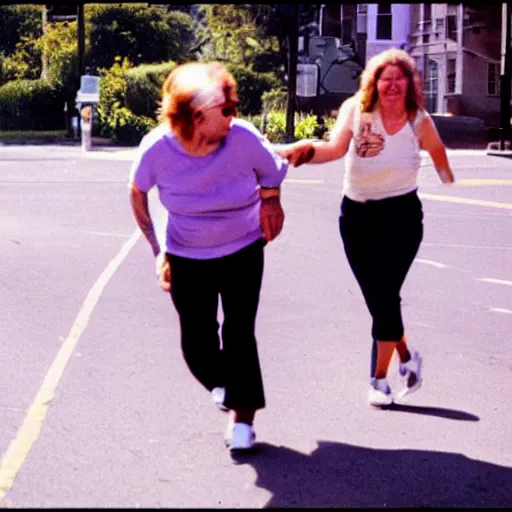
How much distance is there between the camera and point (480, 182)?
22.2 metres

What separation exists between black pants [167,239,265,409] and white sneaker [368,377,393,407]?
2.96 feet

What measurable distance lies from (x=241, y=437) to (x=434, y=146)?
4.66ft

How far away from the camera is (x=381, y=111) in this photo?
509 centimetres

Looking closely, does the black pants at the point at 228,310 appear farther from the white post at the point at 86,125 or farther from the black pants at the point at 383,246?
the white post at the point at 86,125

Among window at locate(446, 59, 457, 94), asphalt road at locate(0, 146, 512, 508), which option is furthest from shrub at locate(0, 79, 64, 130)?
asphalt road at locate(0, 146, 512, 508)

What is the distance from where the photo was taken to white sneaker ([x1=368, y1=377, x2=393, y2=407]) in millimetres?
5781

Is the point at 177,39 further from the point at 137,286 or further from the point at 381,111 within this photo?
the point at 381,111

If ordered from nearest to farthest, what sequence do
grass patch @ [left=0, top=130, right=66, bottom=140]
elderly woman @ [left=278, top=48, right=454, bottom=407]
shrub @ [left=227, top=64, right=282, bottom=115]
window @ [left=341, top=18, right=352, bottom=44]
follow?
elderly woman @ [left=278, top=48, right=454, bottom=407] → shrub @ [left=227, top=64, right=282, bottom=115] → grass patch @ [left=0, top=130, right=66, bottom=140] → window @ [left=341, top=18, right=352, bottom=44]

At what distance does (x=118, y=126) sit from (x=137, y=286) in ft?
101

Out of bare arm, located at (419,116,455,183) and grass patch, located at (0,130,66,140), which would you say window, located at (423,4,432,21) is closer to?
grass patch, located at (0,130,66,140)

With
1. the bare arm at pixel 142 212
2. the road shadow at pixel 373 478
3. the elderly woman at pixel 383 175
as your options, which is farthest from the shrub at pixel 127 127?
the road shadow at pixel 373 478

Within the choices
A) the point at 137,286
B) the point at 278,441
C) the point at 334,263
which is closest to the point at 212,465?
the point at 278,441

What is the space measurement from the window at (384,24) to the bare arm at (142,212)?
138 ft

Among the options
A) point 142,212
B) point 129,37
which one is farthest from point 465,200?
point 129,37
